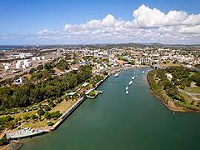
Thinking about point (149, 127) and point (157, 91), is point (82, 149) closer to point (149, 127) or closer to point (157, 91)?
point (149, 127)

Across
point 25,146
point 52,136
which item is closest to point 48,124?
point 52,136

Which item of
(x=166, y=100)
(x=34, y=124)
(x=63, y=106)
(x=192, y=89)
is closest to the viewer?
(x=34, y=124)

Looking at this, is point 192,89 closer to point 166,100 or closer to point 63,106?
point 166,100

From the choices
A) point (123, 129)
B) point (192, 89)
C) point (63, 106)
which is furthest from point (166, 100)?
point (63, 106)

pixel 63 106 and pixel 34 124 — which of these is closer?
pixel 34 124

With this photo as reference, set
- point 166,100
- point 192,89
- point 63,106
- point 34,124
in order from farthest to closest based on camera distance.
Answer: point 192,89 → point 166,100 → point 63,106 → point 34,124

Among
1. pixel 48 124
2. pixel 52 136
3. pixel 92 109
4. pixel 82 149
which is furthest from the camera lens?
pixel 92 109

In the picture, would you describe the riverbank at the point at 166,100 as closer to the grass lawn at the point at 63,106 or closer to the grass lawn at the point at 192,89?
the grass lawn at the point at 192,89

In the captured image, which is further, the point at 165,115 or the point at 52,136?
the point at 165,115

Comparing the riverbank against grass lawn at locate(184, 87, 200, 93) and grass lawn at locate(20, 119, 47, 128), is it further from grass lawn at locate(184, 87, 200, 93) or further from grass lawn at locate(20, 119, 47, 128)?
grass lawn at locate(20, 119, 47, 128)
